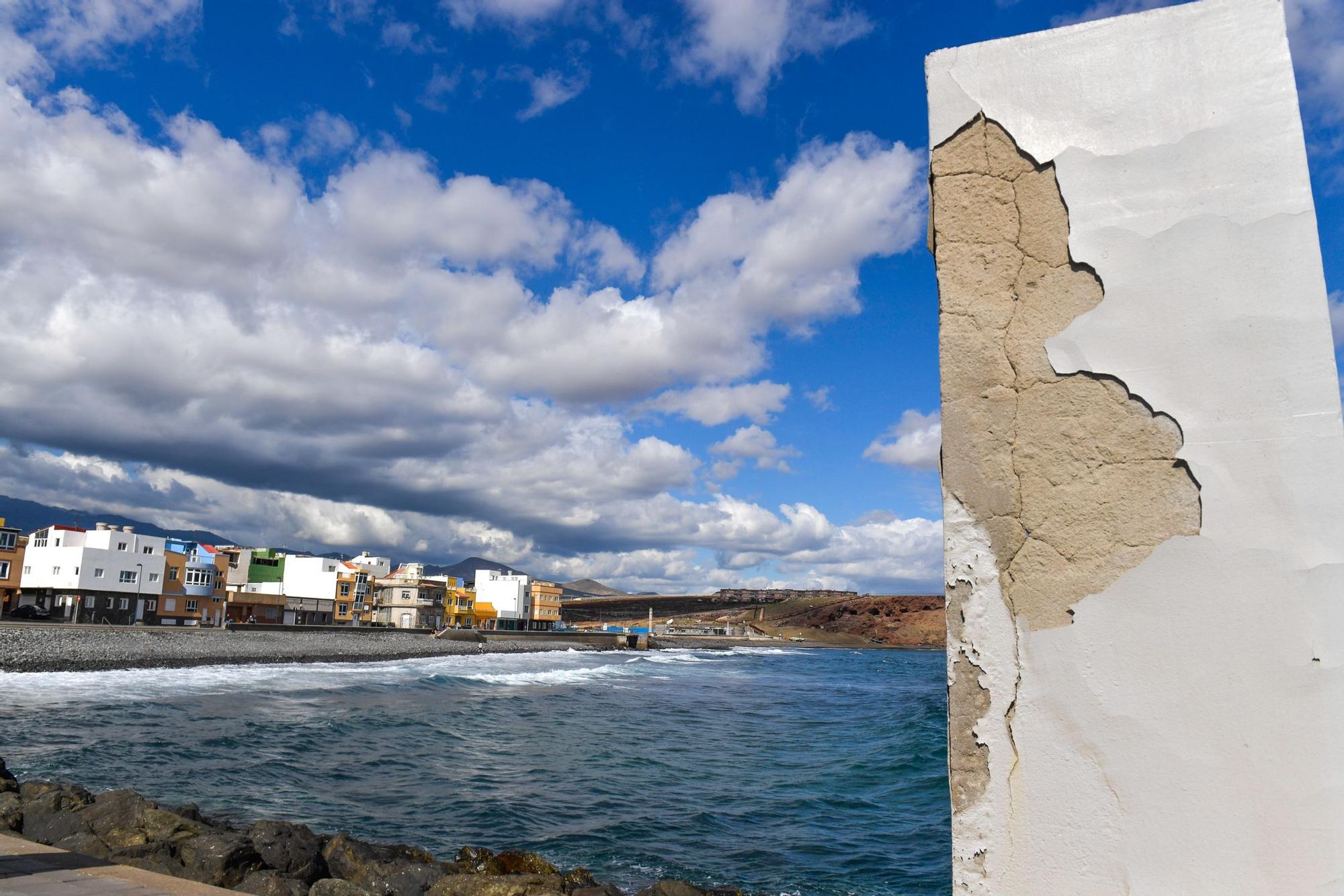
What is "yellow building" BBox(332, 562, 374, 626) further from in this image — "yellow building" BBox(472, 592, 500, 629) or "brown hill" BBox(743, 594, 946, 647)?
"brown hill" BBox(743, 594, 946, 647)

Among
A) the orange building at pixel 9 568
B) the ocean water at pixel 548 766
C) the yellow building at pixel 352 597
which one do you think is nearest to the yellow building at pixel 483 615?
the yellow building at pixel 352 597

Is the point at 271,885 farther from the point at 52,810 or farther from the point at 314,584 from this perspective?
the point at 314,584

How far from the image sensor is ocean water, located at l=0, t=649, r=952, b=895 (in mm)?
10625

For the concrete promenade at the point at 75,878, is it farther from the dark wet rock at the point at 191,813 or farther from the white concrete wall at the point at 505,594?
the white concrete wall at the point at 505,594

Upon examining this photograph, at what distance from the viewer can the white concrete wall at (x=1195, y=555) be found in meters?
2.13

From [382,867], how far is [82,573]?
5286cm

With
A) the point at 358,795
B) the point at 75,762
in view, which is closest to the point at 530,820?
the point at 358,795

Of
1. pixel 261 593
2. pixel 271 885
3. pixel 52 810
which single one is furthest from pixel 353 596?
pixel 271 885

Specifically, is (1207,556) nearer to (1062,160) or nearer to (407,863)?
(1062,160)

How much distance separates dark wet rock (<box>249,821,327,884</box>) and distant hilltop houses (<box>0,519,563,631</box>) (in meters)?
50.5

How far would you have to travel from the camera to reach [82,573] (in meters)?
48.8

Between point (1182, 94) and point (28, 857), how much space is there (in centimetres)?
831

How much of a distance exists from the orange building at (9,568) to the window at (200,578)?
983 cm

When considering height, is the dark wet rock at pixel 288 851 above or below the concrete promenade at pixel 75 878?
below
